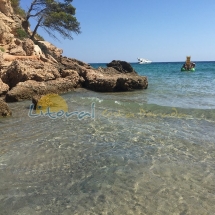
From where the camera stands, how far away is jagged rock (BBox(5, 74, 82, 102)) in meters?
11.3

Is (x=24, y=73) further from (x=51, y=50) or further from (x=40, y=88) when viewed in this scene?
(x=51, y=50)

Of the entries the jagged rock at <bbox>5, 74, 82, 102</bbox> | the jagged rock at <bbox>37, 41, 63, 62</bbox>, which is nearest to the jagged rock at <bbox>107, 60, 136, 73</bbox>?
the jagged rock at <bbox>37, 41, 63, 62</bbox>

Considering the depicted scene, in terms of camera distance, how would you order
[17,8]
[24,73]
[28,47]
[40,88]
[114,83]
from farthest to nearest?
1. [17,8]
2. [28,47]
3. [114,83]
4. [24,73]
5. [40,88]

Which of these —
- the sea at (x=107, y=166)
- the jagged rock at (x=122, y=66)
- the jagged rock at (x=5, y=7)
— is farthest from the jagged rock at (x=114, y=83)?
the jagged rock at (x=5, y=7)

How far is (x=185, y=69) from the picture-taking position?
38.8 m

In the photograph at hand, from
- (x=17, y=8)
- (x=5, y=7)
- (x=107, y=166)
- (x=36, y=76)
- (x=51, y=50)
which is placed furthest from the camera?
(x=17, y=8)

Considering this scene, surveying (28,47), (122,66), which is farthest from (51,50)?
(122,66)

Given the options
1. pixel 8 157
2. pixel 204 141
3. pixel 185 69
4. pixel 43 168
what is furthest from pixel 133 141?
pixel 185 69

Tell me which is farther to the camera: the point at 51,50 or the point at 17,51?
the point at 51,50

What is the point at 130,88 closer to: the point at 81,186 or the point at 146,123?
the point at 146,123

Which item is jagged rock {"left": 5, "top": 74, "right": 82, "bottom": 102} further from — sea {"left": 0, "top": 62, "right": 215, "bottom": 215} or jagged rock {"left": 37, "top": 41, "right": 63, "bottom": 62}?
jagged rock {"left": 37, "top": 41, "right": 63, "bottom": 62}

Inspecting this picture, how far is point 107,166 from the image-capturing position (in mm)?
4438

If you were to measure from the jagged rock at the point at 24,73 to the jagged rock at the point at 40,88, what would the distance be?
0.59 meters

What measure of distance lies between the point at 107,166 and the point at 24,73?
10.2 m
